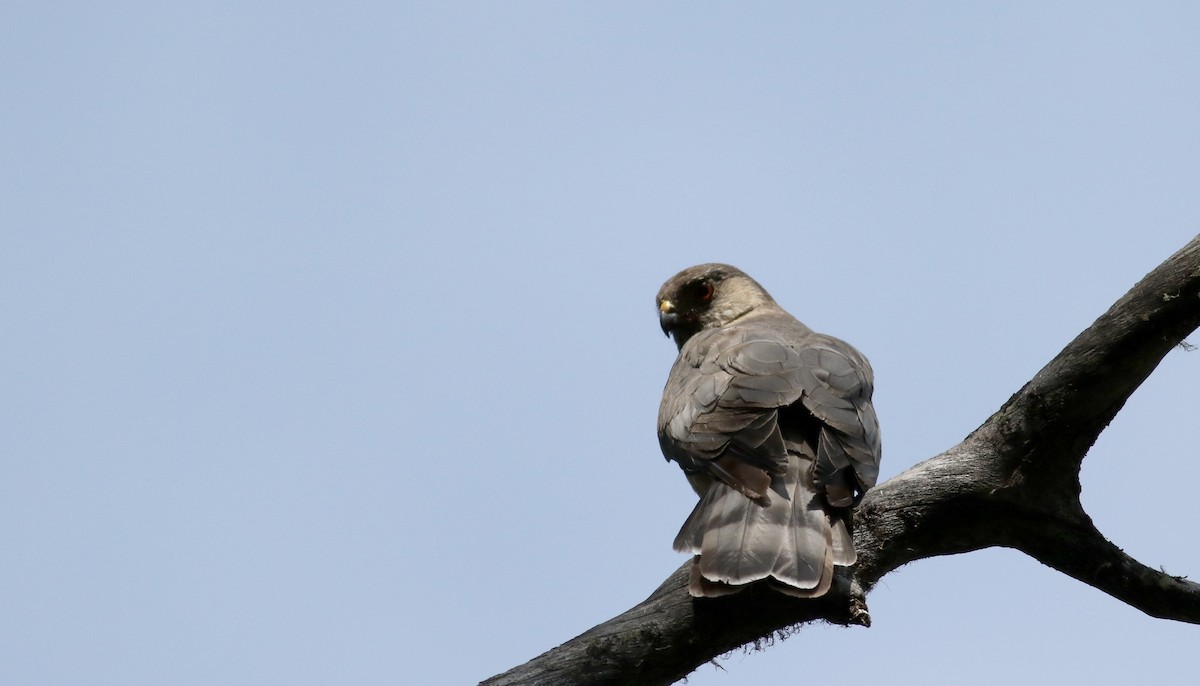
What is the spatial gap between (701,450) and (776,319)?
1.96m

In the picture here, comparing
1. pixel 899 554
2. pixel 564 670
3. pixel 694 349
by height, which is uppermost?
pixel 694 349

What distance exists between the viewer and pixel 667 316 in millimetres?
6312

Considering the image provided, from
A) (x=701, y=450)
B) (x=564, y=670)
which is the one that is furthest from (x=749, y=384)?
(x=564, y=670)

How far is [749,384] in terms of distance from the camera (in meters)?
4.22

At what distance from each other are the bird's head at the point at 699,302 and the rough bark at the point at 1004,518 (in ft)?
8.43

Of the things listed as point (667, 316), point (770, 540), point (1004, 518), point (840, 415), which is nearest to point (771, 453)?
point (840, 415)

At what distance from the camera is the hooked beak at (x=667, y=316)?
20.7ft

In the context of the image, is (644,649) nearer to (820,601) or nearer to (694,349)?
(820,601)

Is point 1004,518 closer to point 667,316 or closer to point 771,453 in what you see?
point 771,453

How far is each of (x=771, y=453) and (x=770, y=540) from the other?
1.46ft

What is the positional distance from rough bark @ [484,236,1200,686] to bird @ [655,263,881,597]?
4.3 inches

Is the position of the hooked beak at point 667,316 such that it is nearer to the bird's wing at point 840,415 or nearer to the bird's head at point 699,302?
the bird's head at point 699,302

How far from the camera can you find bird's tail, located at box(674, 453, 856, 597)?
3371 millimetres

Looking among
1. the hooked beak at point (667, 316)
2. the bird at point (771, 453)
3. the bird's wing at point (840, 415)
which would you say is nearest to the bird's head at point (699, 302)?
the hooked beak at point (667, 316)
